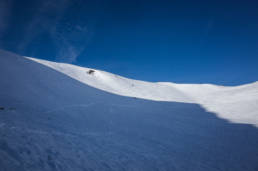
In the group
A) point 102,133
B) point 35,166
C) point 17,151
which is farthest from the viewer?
point 102,133

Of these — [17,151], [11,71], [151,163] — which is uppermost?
[11,71]

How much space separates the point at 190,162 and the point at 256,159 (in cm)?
244

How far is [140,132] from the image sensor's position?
658 cm

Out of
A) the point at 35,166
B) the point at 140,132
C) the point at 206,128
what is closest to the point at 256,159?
the point at 206,128

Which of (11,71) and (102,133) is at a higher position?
(11,71)

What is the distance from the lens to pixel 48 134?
449cm

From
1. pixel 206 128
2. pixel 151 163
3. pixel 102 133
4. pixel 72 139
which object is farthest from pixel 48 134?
pixel 206 128

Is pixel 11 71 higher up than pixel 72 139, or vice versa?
pixel 11 71

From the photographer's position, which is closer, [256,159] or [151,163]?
[151,163]

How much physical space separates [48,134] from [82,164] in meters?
1.95

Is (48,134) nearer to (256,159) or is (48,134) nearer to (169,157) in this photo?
(169,157)

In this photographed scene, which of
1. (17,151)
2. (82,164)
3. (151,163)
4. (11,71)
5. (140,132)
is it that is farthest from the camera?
(11,71)

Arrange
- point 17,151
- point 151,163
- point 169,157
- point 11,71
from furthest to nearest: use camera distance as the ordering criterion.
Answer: point 11,71 < point 169,157 < point 151,163 < point 17,151

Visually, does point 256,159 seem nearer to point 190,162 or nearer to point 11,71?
point 190,162
